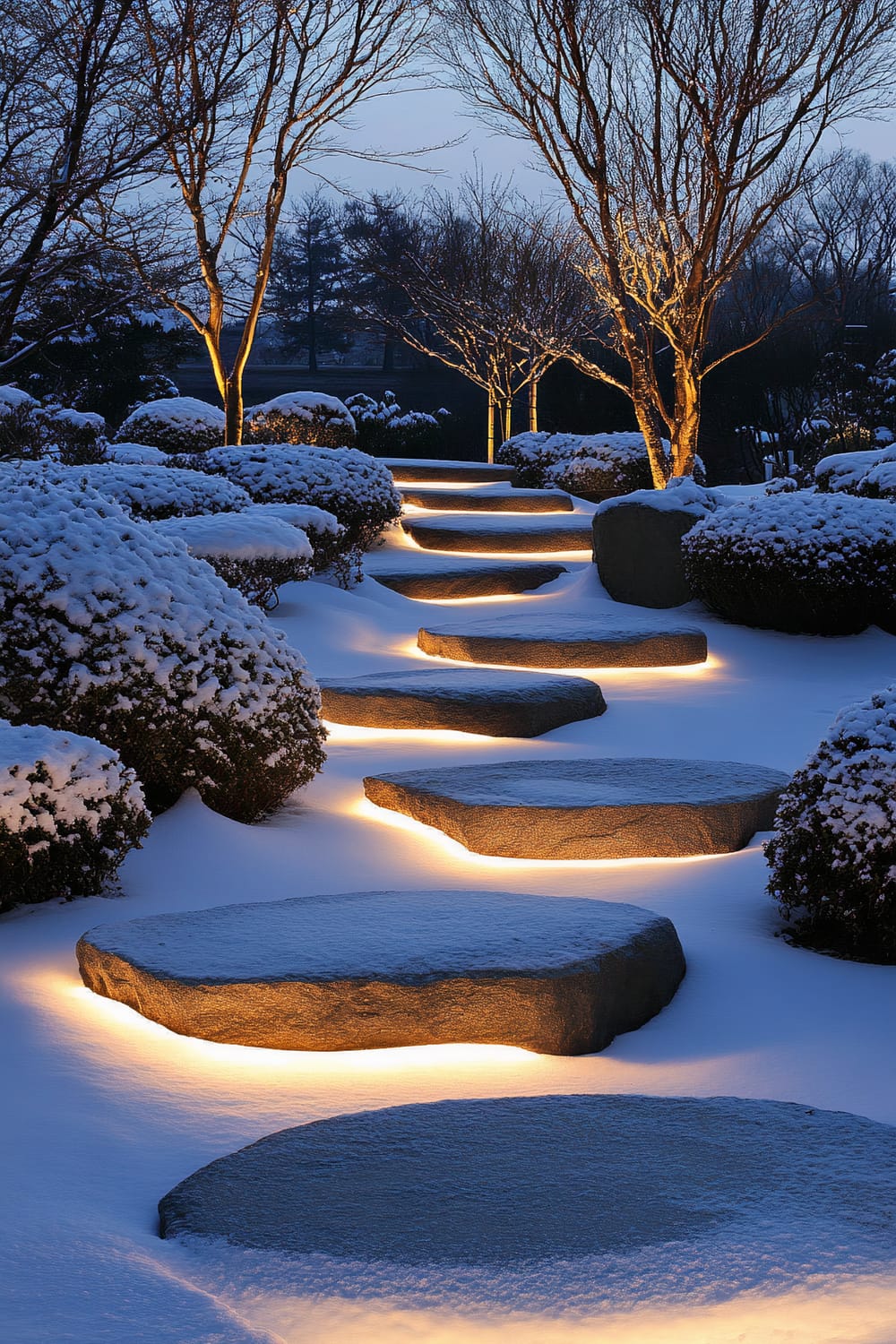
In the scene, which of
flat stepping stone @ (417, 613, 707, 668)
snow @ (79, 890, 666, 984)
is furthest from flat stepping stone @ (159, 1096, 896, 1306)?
flat stepping stone @ (417, 613, 707, 668)

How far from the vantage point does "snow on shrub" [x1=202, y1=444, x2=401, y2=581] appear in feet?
35.3

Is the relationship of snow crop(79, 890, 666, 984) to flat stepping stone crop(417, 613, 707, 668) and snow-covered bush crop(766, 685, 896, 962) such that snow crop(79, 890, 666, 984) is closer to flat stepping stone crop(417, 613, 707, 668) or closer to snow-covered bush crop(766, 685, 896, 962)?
snow-covered bush crop(766, 685, 896, 962)

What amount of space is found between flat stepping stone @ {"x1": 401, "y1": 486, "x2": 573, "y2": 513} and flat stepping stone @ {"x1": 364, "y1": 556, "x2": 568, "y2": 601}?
3283 millimetres

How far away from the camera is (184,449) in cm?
1583

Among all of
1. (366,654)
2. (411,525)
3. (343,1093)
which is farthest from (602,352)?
(343,1093)

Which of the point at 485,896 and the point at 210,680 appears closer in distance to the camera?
the point at 485,896

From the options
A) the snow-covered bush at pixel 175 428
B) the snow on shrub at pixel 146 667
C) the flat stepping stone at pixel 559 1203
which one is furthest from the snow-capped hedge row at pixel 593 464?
the flat stepping stone at pixel 559 1203

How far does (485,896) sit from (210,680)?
135cm

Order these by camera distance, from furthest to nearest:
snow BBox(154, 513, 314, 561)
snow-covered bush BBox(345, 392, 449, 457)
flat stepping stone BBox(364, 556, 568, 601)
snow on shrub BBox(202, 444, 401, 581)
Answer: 1. snow-covered bush BBox(345, 392, 449, 457)
2. snow on shrub BBox(202, 444, 401, 581)
3. flat stepping stone BBox(364, 556, 568, 601)
4. snow BBox(154, 513, 314, 561)

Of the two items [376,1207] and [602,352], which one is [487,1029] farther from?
[602,352]

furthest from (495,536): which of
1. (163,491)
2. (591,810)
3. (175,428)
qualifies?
(591,810)

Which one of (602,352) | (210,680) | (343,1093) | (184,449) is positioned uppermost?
(602,352)

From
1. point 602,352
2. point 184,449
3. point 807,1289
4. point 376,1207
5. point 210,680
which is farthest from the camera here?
point 602,352

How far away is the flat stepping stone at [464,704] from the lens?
5863 millimetres
